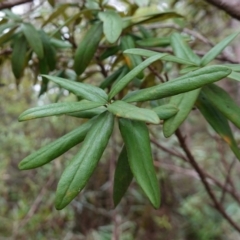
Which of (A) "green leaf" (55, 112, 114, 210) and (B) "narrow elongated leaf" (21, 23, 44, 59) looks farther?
(B) "narrow elongated leaf" (21, 23, 44, 59)

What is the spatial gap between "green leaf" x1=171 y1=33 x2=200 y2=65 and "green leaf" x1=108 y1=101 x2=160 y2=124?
197mm

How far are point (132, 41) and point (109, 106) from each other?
0.28 meters

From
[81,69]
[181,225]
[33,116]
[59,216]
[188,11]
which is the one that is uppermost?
[33,116]

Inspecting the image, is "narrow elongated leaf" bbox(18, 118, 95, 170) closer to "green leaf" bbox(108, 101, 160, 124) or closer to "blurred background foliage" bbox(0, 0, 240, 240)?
"green leaf" bbox(108, 101, 160, 124)

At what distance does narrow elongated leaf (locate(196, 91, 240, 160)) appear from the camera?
48cm

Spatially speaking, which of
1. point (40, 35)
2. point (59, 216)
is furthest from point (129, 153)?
point (59, 216)

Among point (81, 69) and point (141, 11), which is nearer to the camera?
point (81, 69)

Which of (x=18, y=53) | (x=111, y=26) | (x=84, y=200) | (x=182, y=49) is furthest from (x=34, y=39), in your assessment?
(x=84, y=200)

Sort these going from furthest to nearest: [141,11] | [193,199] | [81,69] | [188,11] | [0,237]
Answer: [193,199] < [0,237] < [188,11] < [141,11] < [81,69]

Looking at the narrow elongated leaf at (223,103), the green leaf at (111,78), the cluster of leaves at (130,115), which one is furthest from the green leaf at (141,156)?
the green leaf at (111,78)

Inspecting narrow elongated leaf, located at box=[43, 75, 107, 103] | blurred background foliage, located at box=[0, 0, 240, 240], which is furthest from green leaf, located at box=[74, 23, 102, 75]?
blurred background foliage, located at box=[0, 0, 240, 240]

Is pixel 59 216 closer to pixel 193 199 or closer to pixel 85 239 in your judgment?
pixel 85 239

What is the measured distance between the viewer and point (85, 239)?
66.2 inches

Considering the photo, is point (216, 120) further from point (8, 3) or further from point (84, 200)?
point (84, 200)
